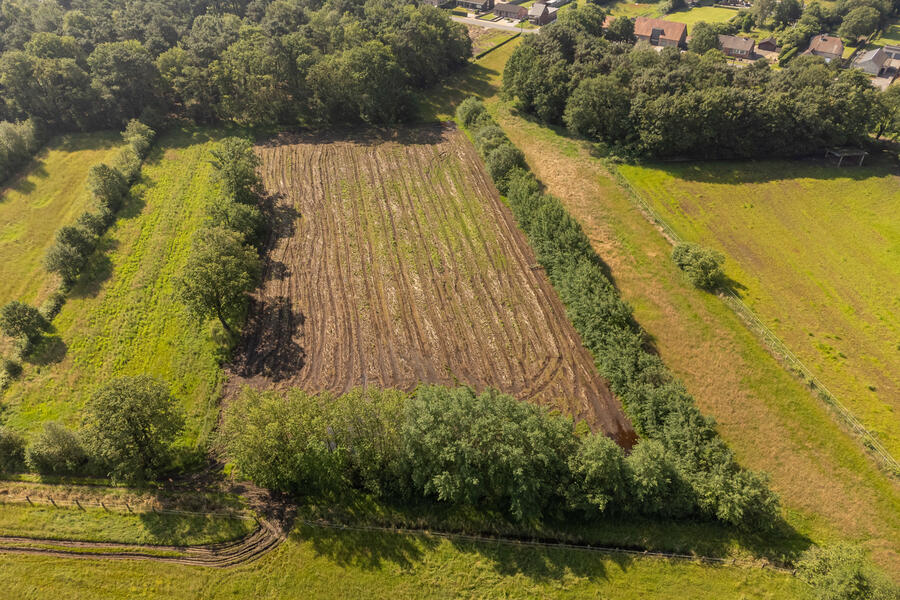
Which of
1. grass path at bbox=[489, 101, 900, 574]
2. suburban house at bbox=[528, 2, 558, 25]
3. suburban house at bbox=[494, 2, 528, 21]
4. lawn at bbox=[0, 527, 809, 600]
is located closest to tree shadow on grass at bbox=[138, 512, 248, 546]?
lawn at bbox=[0, 527, 809, 600]

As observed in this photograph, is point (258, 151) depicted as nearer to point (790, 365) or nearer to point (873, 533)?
point (790, 365)

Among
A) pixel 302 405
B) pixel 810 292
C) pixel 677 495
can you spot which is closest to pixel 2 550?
pixel 302 405

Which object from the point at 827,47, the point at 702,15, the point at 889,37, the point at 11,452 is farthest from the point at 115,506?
the point at 889,37

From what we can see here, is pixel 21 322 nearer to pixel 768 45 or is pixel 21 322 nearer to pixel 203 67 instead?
pixel 203 67

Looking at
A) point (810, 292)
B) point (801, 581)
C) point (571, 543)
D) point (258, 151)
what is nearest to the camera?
point (801, 581)

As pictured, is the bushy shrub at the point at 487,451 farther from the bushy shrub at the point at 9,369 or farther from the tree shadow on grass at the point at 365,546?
the bushy shrub at the point at 9,369

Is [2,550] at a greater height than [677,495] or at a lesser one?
lesser

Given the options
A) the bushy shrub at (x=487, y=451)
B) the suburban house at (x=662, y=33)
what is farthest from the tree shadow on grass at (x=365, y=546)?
the suburban house at (x=662, y=33)
